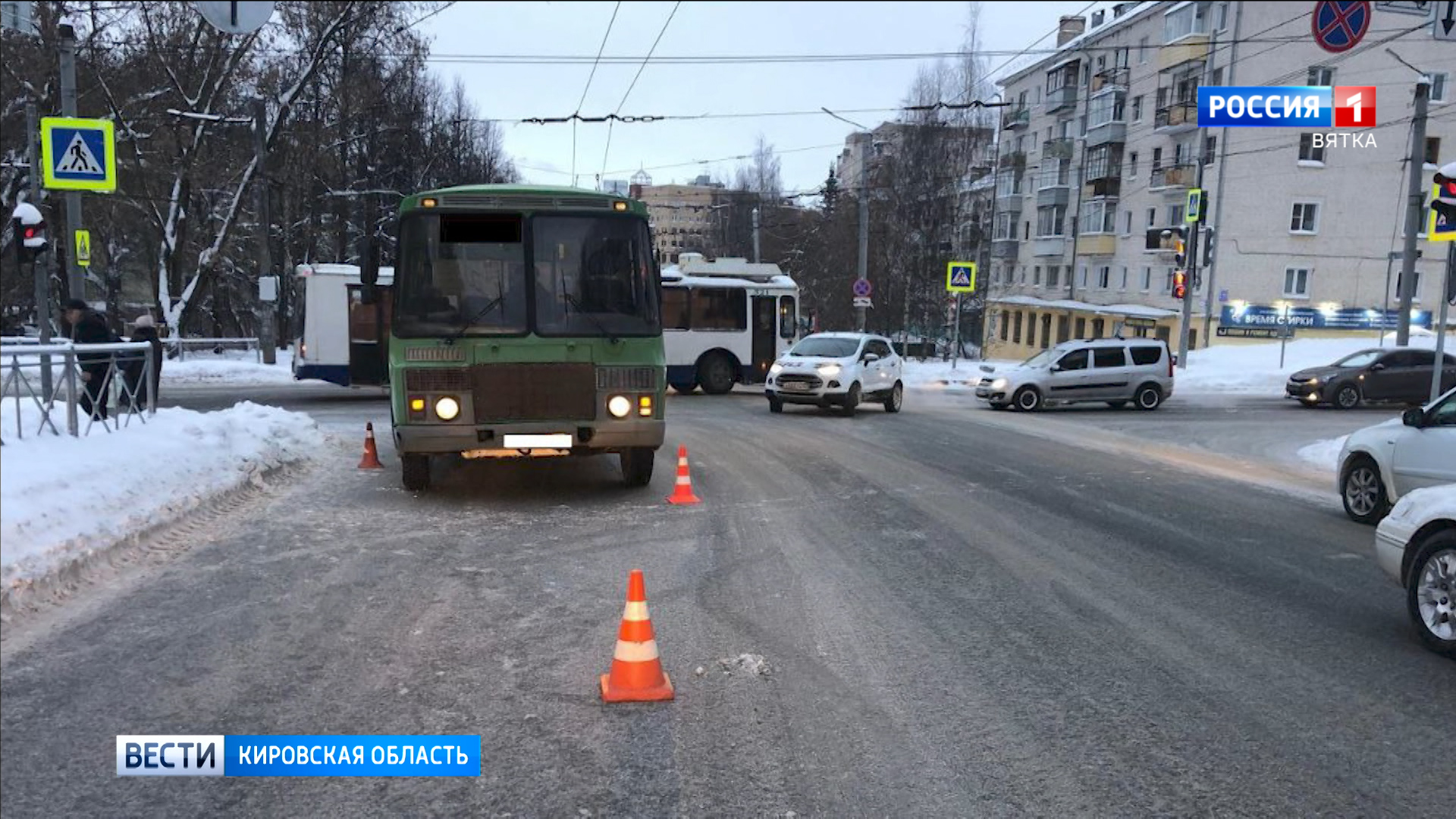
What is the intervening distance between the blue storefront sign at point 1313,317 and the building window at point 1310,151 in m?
6.00

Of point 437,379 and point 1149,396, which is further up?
point 437,379

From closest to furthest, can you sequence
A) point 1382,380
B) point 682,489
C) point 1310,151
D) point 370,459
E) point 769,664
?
point 769,664, point 682,489, point 370,459, point 1382,380, point 1310,151

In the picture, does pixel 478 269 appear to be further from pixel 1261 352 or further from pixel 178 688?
pixel 1261 352

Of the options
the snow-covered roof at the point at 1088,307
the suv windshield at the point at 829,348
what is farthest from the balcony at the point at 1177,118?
the suv windshield at the point at 829,348

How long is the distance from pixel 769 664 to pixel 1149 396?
20102mm

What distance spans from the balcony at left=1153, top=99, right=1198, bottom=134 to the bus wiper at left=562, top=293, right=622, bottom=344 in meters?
39.2

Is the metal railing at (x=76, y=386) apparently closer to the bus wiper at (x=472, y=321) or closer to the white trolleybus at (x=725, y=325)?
the bus wiper at (x=472, y=321)

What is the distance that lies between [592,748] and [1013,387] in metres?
19.6

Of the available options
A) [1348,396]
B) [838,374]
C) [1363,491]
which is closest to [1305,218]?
[1348,396]

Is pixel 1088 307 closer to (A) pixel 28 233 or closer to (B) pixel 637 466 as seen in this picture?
(B) pixel 637 466

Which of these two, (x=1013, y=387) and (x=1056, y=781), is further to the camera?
(x=1013, y=387)

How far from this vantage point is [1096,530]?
827 centimetres

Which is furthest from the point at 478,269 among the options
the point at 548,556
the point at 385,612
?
the point at 385,612

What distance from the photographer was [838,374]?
744 inches
